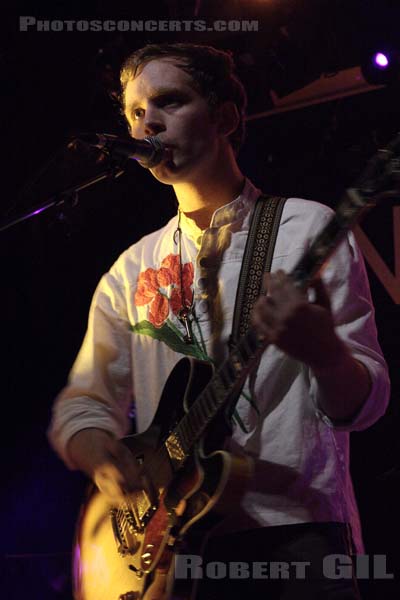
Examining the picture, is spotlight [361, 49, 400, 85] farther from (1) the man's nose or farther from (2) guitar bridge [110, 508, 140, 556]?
(2) guitar bridge [110, 508, 140, 556]

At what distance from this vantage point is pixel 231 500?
1.65 metres

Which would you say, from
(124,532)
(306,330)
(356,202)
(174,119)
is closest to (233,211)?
(174,119)

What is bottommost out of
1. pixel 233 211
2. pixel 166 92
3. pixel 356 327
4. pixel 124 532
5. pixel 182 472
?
pixel 124 532

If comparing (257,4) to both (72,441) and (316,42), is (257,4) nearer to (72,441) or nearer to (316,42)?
(316,42)

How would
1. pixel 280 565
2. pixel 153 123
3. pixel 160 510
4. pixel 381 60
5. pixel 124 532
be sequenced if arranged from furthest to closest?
1. pixel 381 60
2. pixel 153 123
3. pixel 124 532
4. pixel 160 510
5. pixel 280 565

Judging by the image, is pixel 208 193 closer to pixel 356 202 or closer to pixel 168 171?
pixel 168 171

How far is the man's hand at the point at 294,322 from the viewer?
1329mm

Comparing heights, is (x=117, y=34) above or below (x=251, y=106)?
above

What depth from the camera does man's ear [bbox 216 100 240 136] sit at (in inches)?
91.7

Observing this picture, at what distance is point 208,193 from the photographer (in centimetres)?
221

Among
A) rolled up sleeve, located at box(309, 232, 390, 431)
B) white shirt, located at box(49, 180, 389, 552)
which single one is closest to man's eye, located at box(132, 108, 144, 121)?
white shirt, located at box(49, 180, 389, 552)

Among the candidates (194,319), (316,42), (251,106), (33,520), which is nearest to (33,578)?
(33,520)

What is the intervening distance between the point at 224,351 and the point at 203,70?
3.20 ft

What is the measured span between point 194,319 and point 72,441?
0.50 metres
